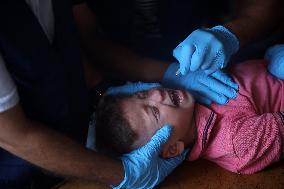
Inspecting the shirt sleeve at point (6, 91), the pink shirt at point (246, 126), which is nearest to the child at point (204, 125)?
the pink shirt at point (246, 126)

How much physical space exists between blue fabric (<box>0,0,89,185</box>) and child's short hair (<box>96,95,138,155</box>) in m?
0.05

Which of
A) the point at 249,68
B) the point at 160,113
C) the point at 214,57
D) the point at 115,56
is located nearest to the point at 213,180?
the point at 160,113

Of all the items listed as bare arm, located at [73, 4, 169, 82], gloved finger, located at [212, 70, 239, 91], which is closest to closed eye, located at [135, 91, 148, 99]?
bare arm, located at [73, 4, 169, 82]

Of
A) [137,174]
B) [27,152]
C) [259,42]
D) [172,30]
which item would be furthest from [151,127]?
[259,42]

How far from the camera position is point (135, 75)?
1315mm

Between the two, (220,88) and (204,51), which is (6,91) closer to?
(204,51)

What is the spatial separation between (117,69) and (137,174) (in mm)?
466

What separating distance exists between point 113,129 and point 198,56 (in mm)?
342

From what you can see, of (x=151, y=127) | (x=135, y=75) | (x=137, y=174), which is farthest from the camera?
(x=135, y=75)

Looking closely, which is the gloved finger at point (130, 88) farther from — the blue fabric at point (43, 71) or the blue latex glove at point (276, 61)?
the blue latex glove at point (276, 61)

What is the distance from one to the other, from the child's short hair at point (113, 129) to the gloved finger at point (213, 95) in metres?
0.28

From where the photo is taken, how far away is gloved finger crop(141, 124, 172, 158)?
1.01m

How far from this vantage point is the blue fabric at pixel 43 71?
0.78 meters

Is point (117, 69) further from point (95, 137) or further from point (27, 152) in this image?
point (27, 152)
